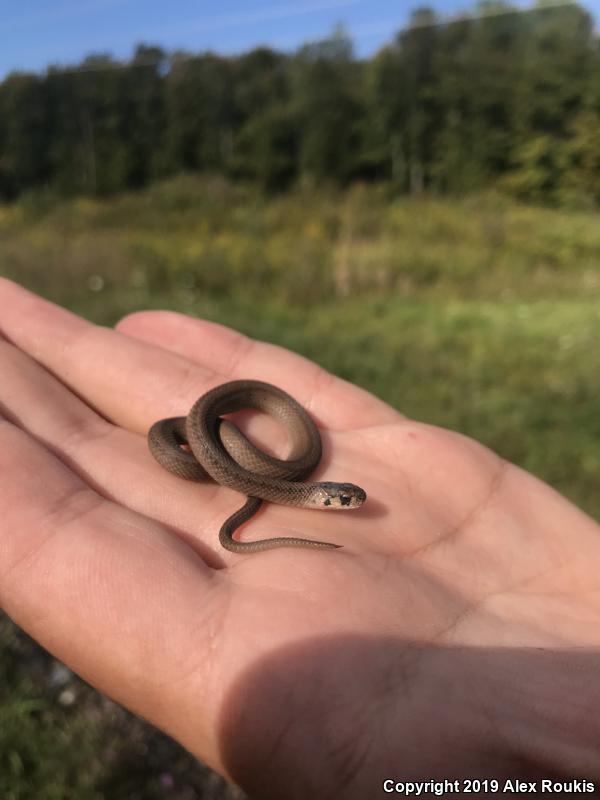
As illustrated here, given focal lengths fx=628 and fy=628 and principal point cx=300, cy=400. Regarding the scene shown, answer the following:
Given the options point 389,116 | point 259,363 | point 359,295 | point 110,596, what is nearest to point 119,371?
point 259,363

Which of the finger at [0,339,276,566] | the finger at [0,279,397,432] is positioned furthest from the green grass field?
the finger at [0,279,397,432]

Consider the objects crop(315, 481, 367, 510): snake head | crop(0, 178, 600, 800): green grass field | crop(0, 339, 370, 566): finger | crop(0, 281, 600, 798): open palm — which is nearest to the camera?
crop(0, 281, 600, 798): open palm

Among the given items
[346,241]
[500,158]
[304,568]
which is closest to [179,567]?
[304,568]

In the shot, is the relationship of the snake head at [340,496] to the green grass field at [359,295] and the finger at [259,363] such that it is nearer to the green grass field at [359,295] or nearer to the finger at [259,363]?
the finger at [259,363]

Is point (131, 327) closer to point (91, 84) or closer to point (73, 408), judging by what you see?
point (73, 408)

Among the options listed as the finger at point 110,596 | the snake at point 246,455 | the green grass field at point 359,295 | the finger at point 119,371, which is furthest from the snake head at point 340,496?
the green grass field at point 359,295

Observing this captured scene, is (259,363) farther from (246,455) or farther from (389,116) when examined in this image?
(389,116)

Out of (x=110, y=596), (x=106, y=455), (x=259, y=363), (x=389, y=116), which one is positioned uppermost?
(x=389, y=116)

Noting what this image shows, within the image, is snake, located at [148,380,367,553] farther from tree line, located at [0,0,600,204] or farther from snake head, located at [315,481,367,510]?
tree line, located at [0,0,600,204]
